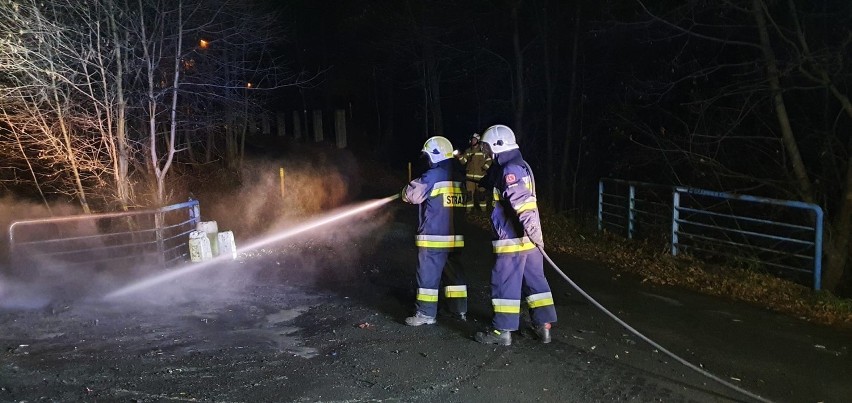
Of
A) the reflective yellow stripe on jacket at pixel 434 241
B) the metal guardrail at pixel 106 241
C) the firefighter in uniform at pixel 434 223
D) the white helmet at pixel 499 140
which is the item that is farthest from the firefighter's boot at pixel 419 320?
the metal guardrail at pixel 106 241

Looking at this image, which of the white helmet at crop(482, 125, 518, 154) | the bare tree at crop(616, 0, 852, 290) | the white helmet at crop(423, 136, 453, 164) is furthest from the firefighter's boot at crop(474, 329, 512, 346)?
the bare tree at crop(616, 0, 852, 290)

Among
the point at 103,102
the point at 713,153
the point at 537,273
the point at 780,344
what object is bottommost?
the point at 780,344

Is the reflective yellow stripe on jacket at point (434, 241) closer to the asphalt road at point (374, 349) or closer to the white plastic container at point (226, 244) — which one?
the asphalt road at point (374, 349)

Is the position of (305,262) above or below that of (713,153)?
below

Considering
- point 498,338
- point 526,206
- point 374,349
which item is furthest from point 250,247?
point 526,206

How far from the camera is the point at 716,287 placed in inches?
329

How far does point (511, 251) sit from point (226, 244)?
5.84 metres

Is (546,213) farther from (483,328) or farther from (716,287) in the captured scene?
(483,328)

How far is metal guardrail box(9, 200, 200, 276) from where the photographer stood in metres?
8.59

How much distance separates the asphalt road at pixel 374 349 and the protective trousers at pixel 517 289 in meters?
0.27

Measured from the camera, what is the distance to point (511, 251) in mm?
5941

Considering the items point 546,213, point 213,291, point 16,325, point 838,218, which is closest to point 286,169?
point 546,213

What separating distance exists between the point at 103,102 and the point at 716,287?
31.8 ft

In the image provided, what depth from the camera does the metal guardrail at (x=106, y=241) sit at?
8.59 m
